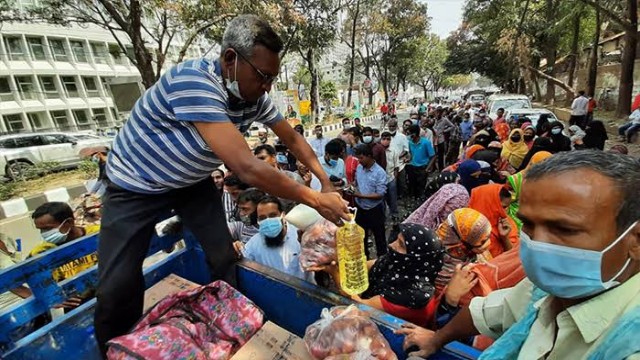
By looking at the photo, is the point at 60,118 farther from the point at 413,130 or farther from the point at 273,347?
the point at 273,347

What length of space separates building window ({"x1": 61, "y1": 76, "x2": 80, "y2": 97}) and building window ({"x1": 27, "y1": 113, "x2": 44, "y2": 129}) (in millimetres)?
2942

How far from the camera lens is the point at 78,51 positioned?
1142 inches

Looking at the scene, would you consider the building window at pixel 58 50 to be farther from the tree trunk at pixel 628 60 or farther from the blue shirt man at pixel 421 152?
the tree trunk at pixel 628 60

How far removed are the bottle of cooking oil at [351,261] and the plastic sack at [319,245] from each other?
0.13ft

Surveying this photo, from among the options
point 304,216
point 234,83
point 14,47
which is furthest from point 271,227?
point 14,47

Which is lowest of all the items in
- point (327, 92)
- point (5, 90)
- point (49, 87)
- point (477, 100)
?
point (477, 100)

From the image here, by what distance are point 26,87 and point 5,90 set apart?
4.13 feet

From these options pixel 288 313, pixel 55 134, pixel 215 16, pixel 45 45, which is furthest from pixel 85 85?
pixel 288 313

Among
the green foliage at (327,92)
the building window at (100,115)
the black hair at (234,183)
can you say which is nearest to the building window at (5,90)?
the building window at (100,115)

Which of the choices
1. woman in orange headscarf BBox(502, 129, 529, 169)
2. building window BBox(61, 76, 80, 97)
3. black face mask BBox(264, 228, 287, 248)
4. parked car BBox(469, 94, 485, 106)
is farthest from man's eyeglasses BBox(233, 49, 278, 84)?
building window BBox(61, 76, 80, 97)

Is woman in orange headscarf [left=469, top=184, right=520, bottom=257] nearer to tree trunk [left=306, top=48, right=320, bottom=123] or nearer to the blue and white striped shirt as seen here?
the blue and white striped shirt

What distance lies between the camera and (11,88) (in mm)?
25344

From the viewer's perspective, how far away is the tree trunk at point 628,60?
37.3 ft

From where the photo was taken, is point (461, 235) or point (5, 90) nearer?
point (461, 235)
